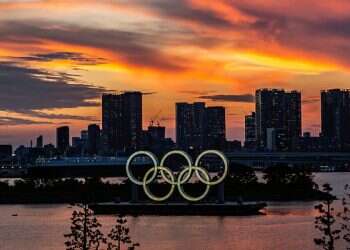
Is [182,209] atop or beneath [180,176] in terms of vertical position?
beneath

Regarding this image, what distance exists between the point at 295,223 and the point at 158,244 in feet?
38.7

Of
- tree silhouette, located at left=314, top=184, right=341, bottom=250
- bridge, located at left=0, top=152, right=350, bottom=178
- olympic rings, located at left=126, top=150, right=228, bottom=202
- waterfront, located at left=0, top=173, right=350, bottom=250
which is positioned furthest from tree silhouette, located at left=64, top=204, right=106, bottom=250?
bridge, located at left=0, top=152, right=350, bottom=178

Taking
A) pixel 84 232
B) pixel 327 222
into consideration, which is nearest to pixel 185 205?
pixel 84 232

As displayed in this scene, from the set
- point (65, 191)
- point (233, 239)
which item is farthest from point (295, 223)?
point (65, 191)

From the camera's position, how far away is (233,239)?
4172 centimetres

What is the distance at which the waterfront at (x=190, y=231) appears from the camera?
39.3 metres

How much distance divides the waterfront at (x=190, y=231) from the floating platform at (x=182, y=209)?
1.57 meters

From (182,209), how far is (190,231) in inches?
545

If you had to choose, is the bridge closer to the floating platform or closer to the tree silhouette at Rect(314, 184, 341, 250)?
the floating platform

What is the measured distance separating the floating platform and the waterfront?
157 cm

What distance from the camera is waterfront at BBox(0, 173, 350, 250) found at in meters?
39.3

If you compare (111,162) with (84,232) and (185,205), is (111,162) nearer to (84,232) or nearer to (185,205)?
(185,205)

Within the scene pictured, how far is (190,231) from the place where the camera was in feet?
152

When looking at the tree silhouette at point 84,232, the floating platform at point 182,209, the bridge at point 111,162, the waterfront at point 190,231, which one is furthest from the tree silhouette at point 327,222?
the bridge at point 111,162
